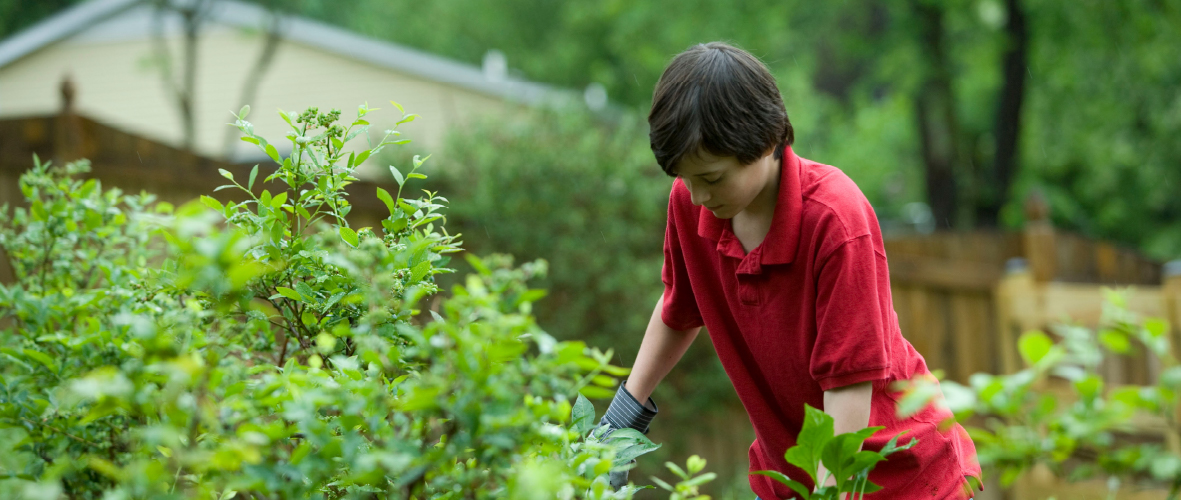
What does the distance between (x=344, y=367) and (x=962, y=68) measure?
447 inches

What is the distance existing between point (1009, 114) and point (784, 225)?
10.6 metres

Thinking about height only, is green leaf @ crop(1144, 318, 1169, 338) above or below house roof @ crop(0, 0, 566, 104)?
below

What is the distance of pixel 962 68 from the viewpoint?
11.1 m

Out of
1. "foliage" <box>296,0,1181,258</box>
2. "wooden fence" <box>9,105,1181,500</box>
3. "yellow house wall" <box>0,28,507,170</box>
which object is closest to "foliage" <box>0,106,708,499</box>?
"wooden fence" <box>9,105,1181,500</box>

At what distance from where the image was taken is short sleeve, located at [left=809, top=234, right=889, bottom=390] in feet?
4.95

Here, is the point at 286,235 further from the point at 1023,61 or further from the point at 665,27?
the point at 1023,61

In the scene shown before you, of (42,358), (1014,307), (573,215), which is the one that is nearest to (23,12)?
(573,215)

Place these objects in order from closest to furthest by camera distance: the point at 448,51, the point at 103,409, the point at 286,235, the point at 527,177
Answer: the point at 103,409 → the point at 286,235 → the point at 527,177 → the point at 448,51

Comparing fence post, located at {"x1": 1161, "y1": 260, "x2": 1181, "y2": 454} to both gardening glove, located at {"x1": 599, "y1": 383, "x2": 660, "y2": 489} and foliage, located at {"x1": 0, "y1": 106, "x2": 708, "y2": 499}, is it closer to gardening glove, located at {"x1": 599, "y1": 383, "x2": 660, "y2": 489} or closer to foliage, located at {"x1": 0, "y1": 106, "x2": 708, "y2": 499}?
gardening glove, located at {"x1": 599, "y1": 383, "x2": 660, "y2": 489}

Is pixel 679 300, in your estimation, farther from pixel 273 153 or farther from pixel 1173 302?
pixel 1173 302

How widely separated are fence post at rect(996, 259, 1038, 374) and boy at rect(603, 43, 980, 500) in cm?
393

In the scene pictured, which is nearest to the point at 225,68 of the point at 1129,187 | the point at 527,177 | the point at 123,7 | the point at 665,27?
the point at 123,7

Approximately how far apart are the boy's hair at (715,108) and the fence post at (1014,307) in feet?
14.5

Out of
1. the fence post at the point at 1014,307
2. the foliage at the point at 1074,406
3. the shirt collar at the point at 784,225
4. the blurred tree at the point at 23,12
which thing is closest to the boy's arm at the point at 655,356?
the shirt collar at the point at 784,225
